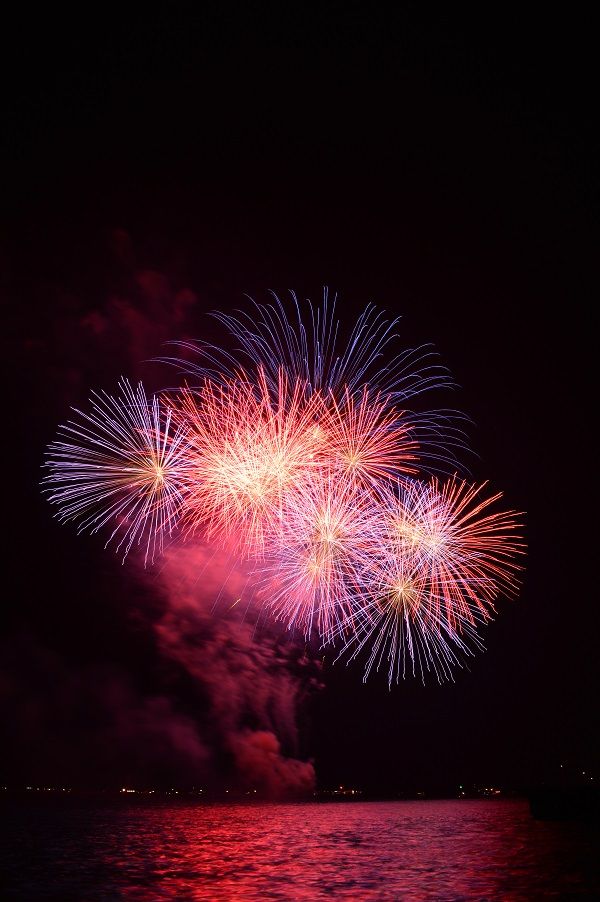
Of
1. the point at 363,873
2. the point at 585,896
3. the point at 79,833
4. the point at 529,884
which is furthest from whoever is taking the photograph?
the point at 79,833

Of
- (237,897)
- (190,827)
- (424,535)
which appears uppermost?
(424,535)

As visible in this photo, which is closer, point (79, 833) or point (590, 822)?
point (79, 833)

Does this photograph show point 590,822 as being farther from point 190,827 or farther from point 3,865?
point 3,865

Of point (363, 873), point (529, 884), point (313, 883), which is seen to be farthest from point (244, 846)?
point (529, 884)

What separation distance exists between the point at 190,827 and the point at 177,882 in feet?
101

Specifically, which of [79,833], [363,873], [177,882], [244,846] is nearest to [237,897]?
[177,882]

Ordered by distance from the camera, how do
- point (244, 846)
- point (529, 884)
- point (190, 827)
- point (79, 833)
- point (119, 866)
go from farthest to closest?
point (190, 827)
point (79, 833)
point (244, 846)
point (119, 866)
point (529, 884)

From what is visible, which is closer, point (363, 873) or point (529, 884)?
point (529, 884)

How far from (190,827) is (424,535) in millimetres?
30753

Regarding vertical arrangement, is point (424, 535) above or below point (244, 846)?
above

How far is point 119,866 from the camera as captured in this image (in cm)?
2428

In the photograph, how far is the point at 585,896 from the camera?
17.2 meters

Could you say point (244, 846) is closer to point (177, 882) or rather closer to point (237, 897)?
point (177, 882)

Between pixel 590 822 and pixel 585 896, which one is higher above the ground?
pixel 590 822
